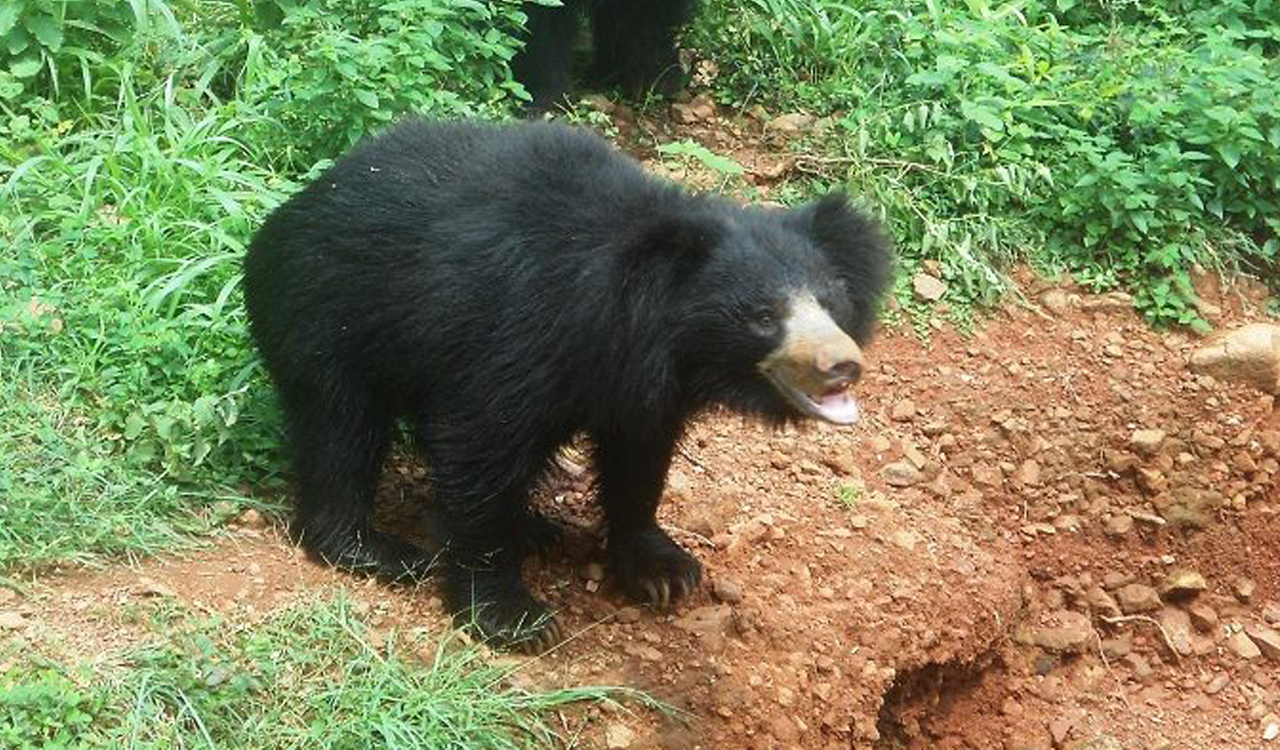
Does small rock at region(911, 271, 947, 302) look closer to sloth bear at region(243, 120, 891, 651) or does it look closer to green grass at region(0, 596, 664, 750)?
sloth bear at region(243, 120, 891, 651)

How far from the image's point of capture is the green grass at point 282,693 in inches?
149

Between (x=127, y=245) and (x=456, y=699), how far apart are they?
6.89 feet

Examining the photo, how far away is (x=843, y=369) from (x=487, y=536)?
1036 millimetres

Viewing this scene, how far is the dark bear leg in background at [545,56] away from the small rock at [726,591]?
239cm

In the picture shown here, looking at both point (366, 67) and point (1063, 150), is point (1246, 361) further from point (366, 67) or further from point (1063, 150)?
point (366, 67)

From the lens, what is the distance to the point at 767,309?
402 cm

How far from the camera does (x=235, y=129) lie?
5.97 metres

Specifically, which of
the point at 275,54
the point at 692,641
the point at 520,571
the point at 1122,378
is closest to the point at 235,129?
the point at 275,54

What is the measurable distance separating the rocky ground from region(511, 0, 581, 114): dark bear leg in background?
79cm

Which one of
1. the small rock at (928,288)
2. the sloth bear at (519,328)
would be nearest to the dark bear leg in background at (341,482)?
the sloth bear at (519,328)

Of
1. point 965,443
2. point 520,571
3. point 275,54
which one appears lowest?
point 965,443

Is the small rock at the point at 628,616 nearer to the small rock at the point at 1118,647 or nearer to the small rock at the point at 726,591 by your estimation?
the small rock at the point at 726,591

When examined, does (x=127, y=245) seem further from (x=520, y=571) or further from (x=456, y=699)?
(x=456, y=699)

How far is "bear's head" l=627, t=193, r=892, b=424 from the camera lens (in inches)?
157
